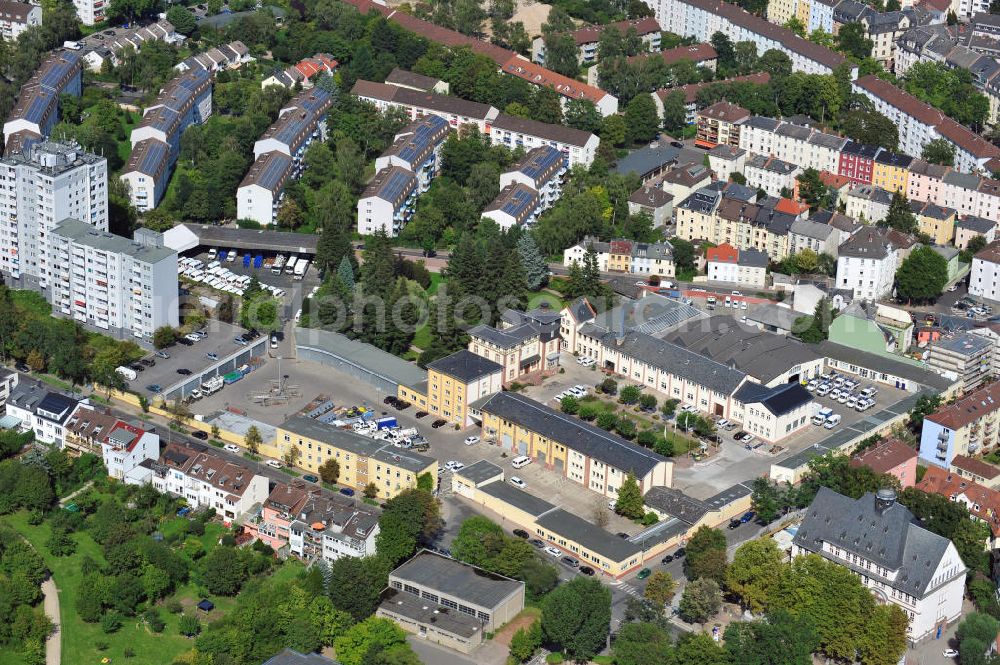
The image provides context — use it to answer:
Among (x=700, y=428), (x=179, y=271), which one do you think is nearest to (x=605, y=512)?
(x=700, y=428)

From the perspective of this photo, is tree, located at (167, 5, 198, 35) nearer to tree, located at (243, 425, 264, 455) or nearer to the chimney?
tree, located at (243, 425, 264, 455)

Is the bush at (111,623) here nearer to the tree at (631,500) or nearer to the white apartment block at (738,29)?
the tree at (631,500)

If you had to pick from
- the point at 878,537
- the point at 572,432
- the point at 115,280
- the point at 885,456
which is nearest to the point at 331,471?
the point at 572,432

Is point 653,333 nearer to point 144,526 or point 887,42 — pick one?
point 144,526

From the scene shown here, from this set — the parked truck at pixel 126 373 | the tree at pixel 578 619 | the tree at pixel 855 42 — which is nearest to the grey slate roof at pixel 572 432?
the tree at pixel 578 619

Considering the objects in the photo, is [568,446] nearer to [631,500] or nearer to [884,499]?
[631,500]
